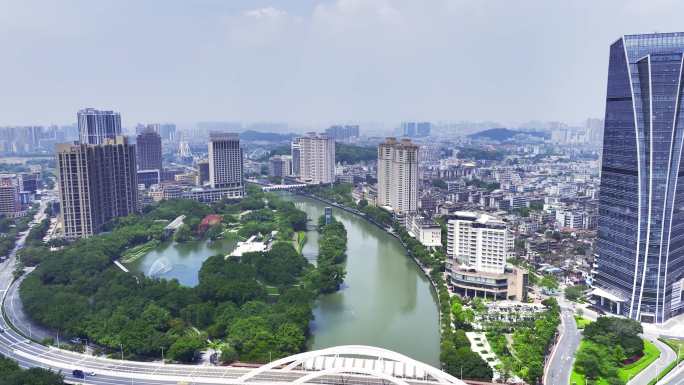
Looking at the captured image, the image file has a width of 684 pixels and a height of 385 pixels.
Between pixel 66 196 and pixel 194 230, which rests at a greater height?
pixel 66 196

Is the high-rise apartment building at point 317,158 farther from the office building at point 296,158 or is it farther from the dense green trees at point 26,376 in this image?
the dense green trees at point 26,376

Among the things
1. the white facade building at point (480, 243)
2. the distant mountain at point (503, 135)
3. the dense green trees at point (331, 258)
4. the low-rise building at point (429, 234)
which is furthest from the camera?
the distant mountain at point (503, 135)

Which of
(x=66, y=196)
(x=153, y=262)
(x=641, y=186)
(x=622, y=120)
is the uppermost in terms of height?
(x=622, y=120)

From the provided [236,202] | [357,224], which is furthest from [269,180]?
[357,224]

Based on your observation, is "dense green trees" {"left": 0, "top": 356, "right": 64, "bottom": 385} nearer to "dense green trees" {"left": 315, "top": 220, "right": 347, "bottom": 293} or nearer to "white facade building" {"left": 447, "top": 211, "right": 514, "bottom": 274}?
"dense green trees" {"left": 315, "top": 220, "right": 347, "bottom": 293}

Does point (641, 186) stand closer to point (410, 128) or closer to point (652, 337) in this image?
point (652, 337)

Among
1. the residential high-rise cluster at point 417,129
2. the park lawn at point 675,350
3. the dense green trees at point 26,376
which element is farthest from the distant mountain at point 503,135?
the dense green trees at point 26,376
